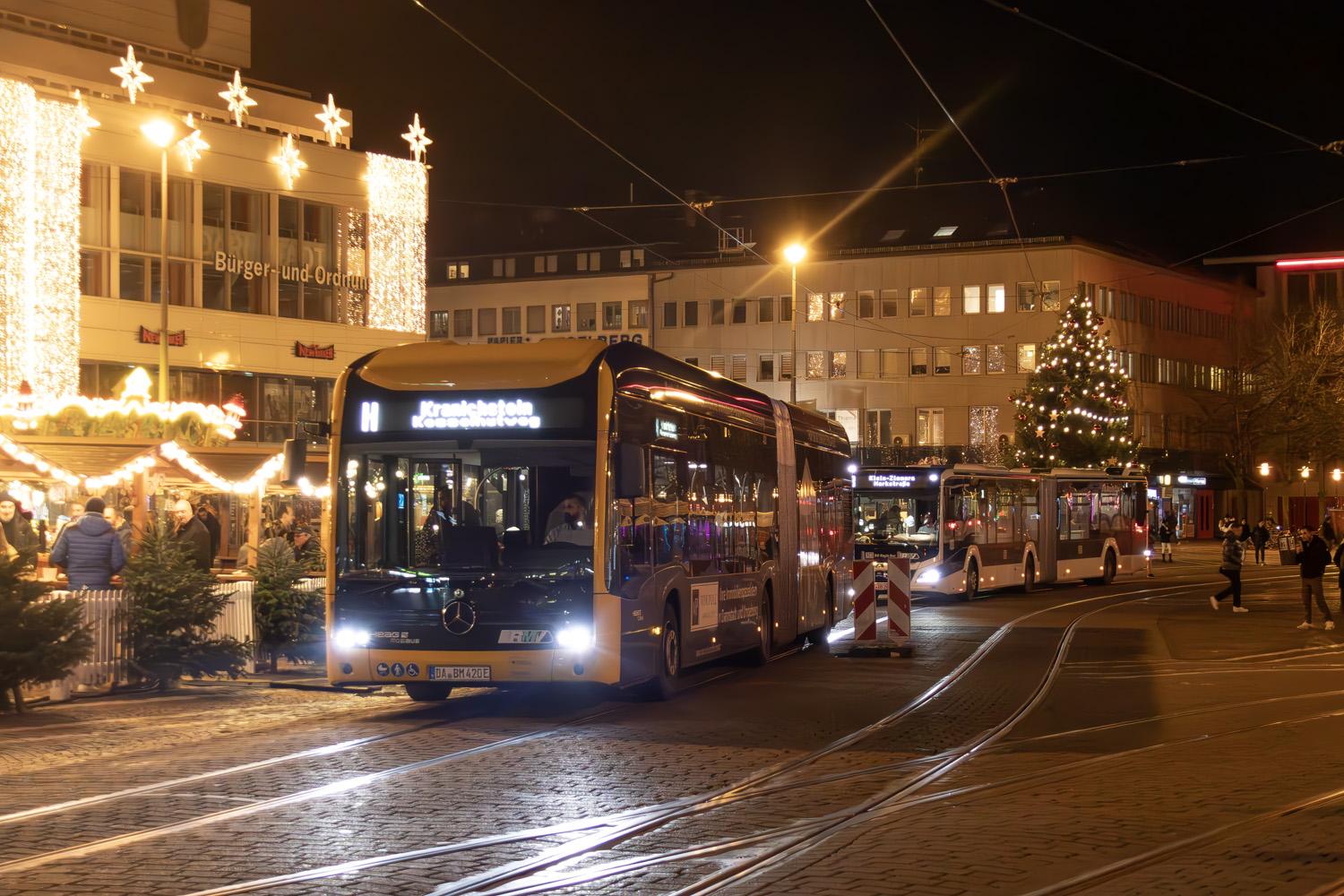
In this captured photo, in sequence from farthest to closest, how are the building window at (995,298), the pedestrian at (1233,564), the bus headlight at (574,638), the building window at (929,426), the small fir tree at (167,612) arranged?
1. the building window at (929,426)
2. the building window at (995,298)
3. the pedestrian at (1233,564)
4. the small fir tree at (167,612)
5. the bus headlight at (574,638)

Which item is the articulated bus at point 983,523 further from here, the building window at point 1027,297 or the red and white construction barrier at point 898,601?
the building window at point 1027,297

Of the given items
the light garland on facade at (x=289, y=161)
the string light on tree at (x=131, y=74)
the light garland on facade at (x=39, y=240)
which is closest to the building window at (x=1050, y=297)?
the light garland on facade at (x=289, y=161)

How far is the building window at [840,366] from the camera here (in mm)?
77750

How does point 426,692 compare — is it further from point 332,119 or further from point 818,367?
point 818,367

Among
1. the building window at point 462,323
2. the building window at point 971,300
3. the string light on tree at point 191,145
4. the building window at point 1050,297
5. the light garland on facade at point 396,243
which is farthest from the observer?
the building window at point 462,323

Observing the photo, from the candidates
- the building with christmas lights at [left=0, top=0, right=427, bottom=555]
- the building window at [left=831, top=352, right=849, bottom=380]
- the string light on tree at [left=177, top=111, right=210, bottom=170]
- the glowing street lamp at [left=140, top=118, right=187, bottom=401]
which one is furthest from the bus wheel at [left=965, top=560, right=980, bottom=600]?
the building window at [left=831, top=352, right=849, bottom=380]

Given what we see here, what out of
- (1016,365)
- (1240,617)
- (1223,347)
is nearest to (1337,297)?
(1223,347)

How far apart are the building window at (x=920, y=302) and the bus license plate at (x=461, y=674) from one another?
65.1 metres

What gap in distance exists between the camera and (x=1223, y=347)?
86875 millimetres

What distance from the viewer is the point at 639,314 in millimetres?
82062

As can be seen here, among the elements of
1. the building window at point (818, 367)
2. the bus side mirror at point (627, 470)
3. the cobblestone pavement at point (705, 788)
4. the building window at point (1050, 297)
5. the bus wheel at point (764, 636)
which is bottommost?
the cobblestone pavement at point (705, 788)

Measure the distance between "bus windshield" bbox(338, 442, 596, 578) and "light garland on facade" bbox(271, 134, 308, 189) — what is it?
3841 cm

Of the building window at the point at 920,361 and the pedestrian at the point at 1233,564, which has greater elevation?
the building window at the point at 920,361

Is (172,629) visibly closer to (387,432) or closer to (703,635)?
(387,432)
